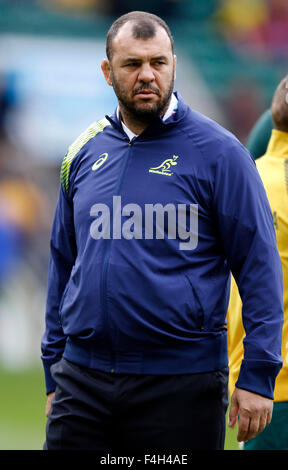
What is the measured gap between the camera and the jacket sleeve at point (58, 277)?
3150 millimetres

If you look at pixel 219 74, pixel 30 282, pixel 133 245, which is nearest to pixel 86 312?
pixel 133 245

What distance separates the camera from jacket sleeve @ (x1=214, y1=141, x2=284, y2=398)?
268cm

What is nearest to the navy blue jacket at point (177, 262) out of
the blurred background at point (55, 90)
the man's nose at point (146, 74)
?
the man's nose at point (146, 74)

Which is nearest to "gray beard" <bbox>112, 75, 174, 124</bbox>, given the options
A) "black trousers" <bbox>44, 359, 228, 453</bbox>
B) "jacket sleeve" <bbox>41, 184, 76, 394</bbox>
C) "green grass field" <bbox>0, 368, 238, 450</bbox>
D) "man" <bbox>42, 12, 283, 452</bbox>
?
"man" <bbox>42, 12, 283, 452</bbox>

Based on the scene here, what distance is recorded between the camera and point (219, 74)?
1438 centimetres

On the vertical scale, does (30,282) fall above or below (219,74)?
below

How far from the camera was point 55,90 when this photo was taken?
500 inches

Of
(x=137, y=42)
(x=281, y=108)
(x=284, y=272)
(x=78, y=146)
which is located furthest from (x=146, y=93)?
(x=284, y=272)

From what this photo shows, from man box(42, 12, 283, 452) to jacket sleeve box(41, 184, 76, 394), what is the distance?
240 millimetres

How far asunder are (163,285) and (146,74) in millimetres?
646

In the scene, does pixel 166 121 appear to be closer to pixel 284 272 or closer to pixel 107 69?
pixel 107 69

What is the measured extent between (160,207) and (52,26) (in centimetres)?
1105

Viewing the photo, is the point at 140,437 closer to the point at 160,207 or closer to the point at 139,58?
the point at 160,207

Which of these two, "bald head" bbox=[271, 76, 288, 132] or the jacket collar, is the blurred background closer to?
"bald head" bbox=[271, 76, 288, 132]
